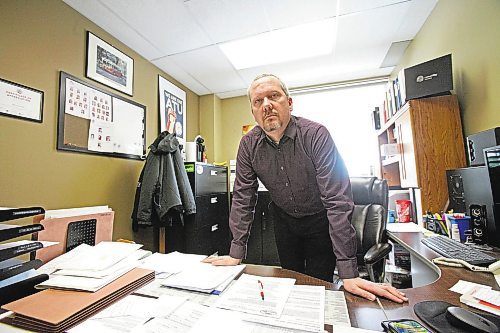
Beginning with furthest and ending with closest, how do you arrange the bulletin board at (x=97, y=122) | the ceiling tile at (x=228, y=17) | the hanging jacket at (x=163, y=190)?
1. the hanging jacket at (x=163, y=190)
2. the ceiling tile at (x=228, y=17)
3. the bulletin board at (x=97, y=122)

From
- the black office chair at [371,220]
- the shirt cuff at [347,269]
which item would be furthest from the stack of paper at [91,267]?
the black office chair at [371,220]

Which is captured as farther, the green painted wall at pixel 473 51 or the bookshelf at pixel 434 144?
the bookshelf at pixel 434 144

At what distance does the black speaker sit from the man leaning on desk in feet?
2.34

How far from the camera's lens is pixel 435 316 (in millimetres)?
580

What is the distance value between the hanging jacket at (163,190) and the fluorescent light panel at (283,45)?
1.20 m

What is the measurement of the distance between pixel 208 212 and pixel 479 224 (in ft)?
7.58

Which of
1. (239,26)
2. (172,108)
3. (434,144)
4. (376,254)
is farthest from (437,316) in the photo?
(172,108)

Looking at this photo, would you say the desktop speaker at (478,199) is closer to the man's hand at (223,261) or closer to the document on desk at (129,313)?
the man's hand at (223,261)

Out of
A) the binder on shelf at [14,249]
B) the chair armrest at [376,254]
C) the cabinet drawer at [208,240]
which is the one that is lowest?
the cabinet drawer at [208,240]

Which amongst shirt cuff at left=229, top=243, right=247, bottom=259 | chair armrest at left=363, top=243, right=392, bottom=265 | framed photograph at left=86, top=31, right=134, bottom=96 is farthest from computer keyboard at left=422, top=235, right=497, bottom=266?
framed photograph at left=86, top=31, right=134, bottom=96

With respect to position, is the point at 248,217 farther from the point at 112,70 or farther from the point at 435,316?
the point at 112,70

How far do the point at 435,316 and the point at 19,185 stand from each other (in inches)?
84.1

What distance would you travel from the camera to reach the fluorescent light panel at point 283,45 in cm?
235

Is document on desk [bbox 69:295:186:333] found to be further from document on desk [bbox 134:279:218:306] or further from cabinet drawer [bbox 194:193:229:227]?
cabinet drawer [bbox 194:193:229:227]
